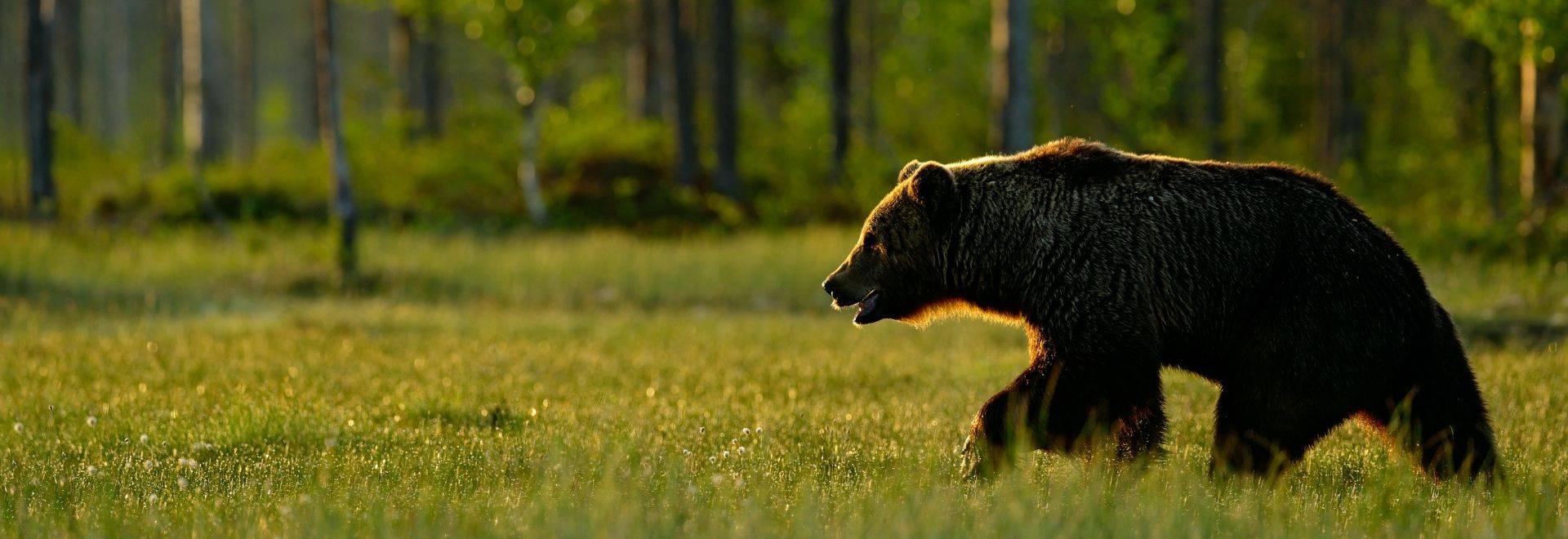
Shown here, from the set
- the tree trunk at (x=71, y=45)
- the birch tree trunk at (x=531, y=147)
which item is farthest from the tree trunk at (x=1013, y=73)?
the tree trunk at (x=71, y=45)

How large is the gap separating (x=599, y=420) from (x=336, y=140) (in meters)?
10.9

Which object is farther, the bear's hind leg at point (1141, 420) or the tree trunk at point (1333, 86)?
the tree trunk at point (1333, 86)

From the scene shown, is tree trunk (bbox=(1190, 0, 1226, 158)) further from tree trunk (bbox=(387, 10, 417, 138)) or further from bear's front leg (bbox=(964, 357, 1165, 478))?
bear's front leg (bbox=(964, 357, 1165, 478))

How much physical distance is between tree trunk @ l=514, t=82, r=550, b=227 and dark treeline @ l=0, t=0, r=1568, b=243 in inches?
2.3

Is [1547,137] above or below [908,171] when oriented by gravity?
below

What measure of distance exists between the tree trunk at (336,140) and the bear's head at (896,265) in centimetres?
1207

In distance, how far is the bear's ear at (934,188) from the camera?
656 cm

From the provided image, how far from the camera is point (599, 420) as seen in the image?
8070mm

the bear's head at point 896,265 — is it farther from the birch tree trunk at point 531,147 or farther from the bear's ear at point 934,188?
the birch tree trunk at point 531,147

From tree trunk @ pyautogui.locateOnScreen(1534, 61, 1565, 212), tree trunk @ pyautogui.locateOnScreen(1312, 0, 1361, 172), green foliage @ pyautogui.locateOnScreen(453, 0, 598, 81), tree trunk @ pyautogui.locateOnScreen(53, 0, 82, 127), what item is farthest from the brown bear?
tree trunk @ pyautogui.locateOnScreen(53, 0, 82, 127)

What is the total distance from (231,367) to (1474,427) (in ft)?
26.5

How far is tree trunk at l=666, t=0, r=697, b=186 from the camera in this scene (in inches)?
1061

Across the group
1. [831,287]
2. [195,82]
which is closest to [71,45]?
[195,82]

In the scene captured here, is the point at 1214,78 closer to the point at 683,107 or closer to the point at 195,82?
the point at 683,107
